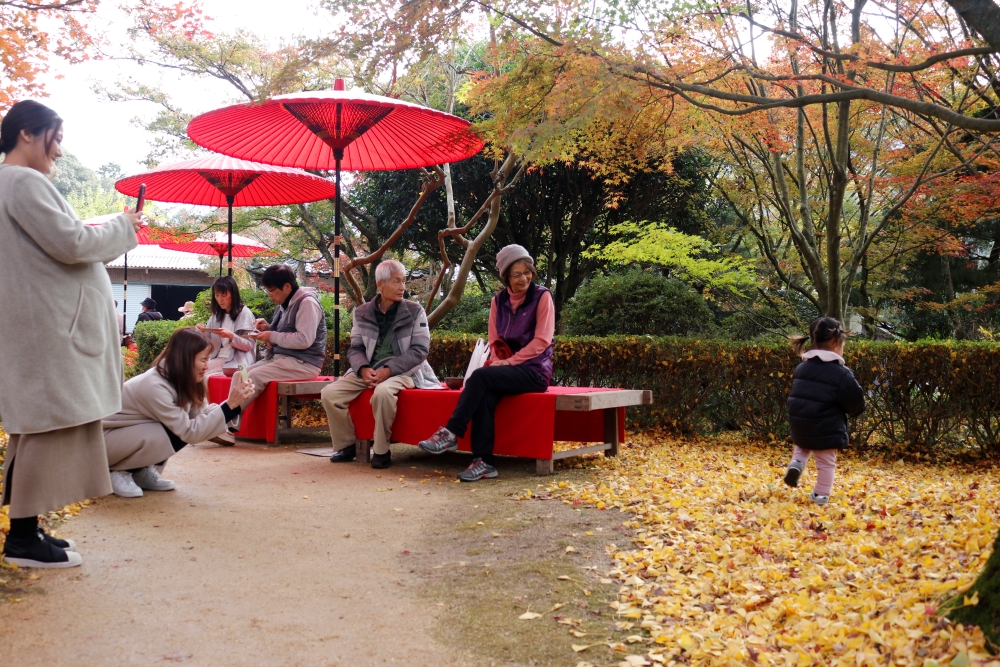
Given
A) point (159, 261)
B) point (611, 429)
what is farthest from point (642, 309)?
point (159, 261)

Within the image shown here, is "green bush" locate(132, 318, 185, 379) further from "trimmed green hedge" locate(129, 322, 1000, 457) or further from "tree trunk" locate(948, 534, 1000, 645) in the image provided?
"tree trunk" locate(948, 534, 1000, 645)

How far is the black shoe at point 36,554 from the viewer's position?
Result: 9.94 ft

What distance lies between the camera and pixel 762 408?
6766mm

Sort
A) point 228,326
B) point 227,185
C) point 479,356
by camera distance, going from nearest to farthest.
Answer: point 479,356 < point 228,326 < point 227,185

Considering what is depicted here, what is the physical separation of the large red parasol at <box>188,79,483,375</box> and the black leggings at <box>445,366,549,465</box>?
1719 millimetres

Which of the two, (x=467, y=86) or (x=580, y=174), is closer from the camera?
(x=467, y=86)

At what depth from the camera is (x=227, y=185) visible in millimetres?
7875

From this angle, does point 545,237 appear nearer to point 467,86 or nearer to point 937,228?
point 467,86

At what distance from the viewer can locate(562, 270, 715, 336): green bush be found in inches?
336

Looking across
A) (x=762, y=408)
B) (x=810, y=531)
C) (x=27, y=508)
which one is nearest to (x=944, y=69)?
(x=762, y=408)

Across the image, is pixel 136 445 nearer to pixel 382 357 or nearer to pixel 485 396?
pixel 382 357

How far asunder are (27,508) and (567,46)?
343 centimetres

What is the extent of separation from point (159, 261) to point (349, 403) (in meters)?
20.9

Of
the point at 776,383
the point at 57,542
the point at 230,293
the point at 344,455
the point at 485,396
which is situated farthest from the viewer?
the point at 230,293
